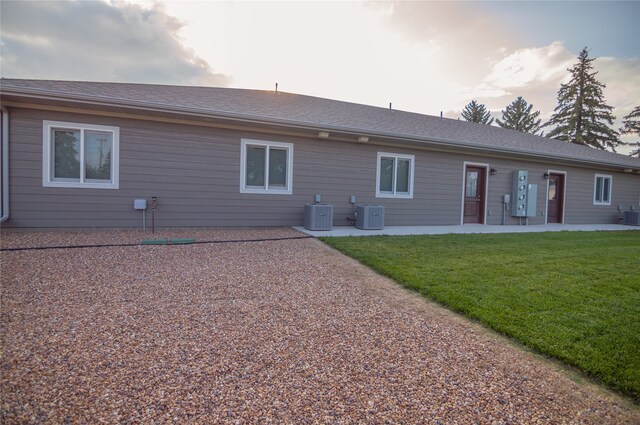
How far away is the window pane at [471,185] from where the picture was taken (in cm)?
1052

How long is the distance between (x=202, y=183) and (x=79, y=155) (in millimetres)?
2400

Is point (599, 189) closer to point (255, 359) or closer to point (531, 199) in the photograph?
point (531, 199)

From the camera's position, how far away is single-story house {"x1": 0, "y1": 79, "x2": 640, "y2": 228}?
249 inches

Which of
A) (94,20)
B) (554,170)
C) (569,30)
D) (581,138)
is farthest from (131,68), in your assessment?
(581,138)

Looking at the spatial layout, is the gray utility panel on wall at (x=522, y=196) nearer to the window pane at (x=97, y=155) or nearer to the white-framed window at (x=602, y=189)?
the white-framed window at (x=602, y=189)

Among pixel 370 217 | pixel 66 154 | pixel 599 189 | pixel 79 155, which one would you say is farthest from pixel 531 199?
pixel 66 154

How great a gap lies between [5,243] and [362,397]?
638 centimetres

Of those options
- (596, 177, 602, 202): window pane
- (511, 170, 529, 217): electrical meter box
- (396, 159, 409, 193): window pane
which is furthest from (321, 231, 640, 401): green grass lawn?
(596, 177, 602, 202): window pane

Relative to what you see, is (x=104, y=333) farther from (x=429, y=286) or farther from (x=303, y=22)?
(x=303, y=22)

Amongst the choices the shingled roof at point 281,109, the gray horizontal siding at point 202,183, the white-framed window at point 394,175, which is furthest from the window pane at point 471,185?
the white-framed window at point 394,175

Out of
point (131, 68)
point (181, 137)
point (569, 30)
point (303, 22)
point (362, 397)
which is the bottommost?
point (362, 397)

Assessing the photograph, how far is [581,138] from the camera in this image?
27.6m

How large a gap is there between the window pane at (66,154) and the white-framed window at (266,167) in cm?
328

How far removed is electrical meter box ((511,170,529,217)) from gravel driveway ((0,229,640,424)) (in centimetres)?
919
